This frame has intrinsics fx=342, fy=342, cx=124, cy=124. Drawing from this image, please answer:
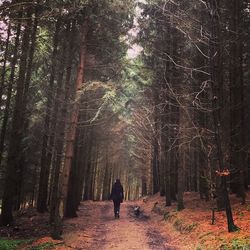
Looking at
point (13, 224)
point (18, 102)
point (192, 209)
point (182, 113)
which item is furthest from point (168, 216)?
point (18, 102)

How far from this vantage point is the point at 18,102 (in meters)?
16.1

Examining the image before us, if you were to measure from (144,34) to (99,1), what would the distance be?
7401 millimetres

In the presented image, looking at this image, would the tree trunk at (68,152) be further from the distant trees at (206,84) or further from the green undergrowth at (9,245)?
the distant trees at (206,84)

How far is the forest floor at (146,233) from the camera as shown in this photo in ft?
35.9

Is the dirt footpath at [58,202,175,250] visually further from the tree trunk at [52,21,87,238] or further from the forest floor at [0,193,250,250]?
the tree trunk at [52,21,87,238]

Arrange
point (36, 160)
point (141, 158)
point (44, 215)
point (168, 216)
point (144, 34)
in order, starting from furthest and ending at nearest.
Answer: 1. point (141, 158)
2. point (36, 160)
3. point (144, 34)
4. point (44, 215)
5. point (168, 216)

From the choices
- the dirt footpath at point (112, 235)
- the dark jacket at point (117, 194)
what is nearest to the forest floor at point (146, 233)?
the dirt footpath at point (112, 235)

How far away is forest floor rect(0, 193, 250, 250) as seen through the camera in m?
10.9

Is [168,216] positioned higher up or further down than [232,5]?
further down

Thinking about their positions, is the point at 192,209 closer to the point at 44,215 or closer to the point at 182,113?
the point at 182,113

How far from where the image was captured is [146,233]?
14.3m

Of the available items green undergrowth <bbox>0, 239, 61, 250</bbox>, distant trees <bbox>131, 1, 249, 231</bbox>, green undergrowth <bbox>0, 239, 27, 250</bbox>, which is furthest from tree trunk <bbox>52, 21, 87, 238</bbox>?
distant trees <bbox>131, 1, 249, 231</bbox>

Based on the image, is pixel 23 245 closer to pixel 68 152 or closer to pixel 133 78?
pixel 68 152

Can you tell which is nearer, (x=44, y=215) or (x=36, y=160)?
(x=44, y=215)
